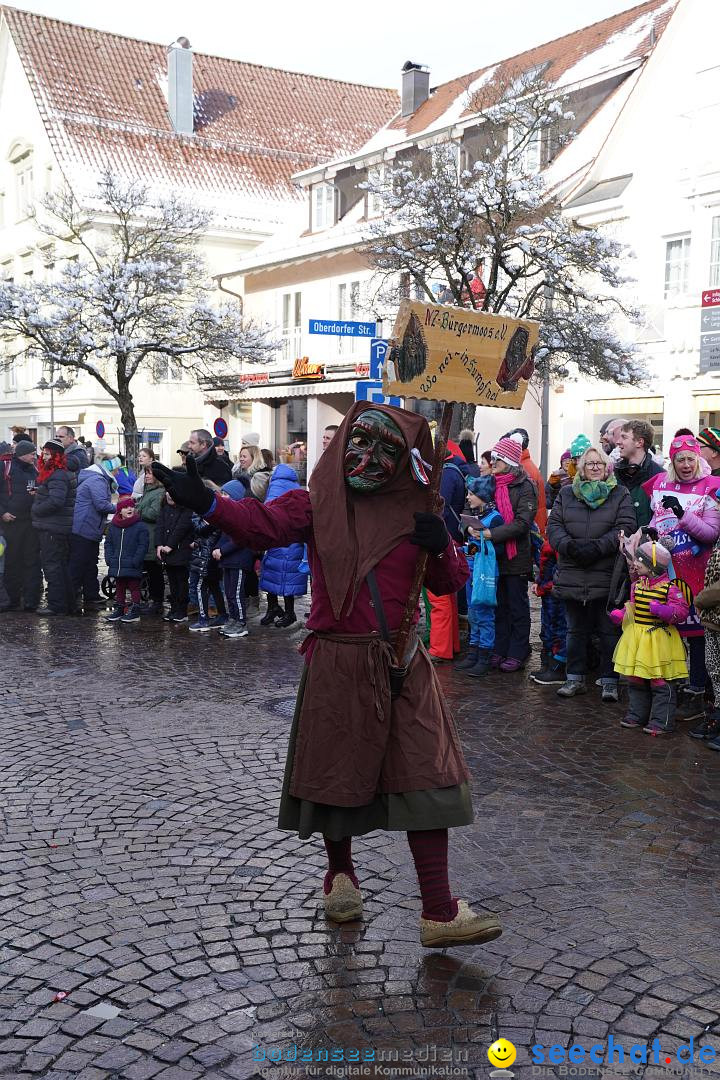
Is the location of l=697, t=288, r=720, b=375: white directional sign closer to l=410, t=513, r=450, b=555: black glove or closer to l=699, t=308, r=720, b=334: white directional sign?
l=699, t=308, r=720, b=334: white directional sign

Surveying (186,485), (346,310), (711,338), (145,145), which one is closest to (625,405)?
(711,338)

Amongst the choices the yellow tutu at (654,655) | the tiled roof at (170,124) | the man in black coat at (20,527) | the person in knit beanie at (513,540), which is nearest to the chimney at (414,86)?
the tiled roof at (170,124)

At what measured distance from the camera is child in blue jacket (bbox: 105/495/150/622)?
1196 cm

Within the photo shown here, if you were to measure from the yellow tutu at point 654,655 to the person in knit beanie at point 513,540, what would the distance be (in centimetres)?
181

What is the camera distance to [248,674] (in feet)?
29.9

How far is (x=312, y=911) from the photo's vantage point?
4.30 m

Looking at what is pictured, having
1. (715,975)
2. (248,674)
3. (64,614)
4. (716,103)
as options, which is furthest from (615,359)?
(715,975)

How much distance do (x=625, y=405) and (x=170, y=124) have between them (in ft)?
74.3

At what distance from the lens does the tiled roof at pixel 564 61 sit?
24.9 m

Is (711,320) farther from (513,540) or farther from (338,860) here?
(338,860)

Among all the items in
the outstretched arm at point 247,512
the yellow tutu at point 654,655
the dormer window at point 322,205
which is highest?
the dormer window at point 322,205

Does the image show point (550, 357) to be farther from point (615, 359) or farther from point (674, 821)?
point (674, 821)

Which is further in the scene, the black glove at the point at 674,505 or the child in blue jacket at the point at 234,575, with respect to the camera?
the child in blue jacket at the point at 234,575

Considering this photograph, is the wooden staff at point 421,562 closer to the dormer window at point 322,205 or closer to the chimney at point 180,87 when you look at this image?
the dormer window at point 322,205
